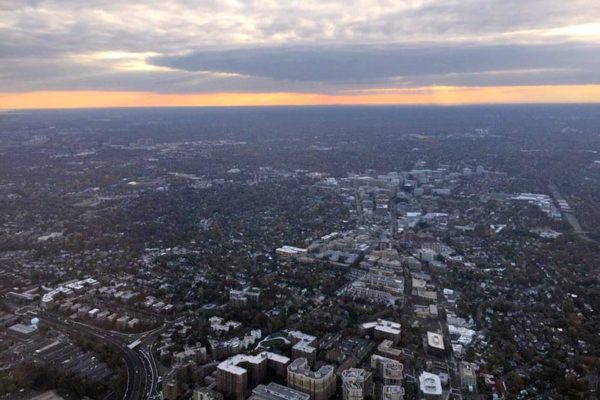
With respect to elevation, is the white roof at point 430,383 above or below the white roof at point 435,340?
above

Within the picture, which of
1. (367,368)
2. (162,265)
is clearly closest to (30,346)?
(162,265)

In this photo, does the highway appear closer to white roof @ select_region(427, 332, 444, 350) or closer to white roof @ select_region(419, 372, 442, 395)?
white roof @ select_region(419, 372, 442, 395)

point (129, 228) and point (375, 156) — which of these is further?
point (375, 156)

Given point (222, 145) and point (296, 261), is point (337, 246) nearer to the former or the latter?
point (296, 261)

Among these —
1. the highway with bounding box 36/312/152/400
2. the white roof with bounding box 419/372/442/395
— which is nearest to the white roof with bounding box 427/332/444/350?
the white roof with bounding box 419/372/442/395

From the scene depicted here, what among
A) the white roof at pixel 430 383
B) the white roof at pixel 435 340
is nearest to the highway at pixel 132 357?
the white roof at pixel 430 383

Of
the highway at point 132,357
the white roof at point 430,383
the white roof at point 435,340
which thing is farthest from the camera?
the white roof at point 435,340

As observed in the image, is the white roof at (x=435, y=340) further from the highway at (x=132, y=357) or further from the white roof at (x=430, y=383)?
the highway at (x=132, y=357)

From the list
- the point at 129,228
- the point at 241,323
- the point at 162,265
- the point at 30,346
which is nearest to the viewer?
the point at 30,346

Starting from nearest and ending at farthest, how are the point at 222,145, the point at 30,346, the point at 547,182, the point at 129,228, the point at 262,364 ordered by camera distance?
the point at 262,364
the point at 30,346
the point at 129,228
the point at 547,182
the point at 222,145
